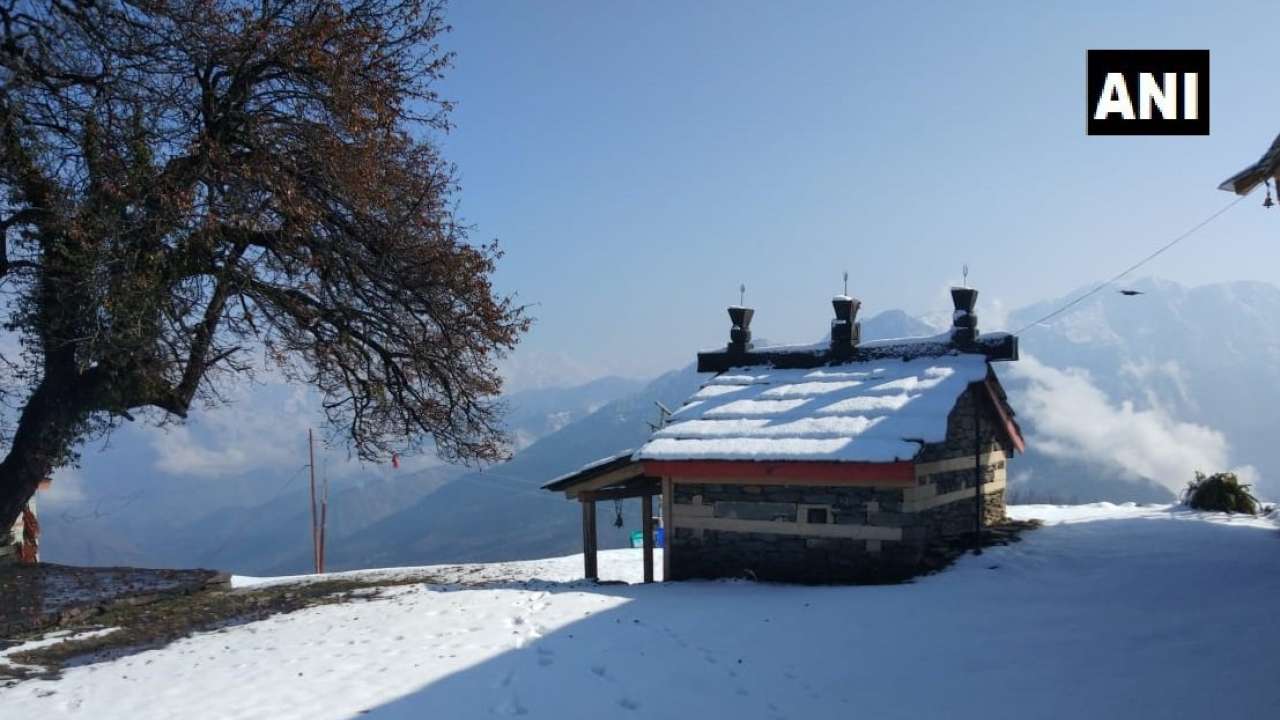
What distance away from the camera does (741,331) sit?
19234mm

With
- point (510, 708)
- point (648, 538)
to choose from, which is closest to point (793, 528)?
point (648, 538)

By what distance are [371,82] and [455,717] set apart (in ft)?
33.6

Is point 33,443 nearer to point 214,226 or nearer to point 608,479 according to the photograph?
point 214,226

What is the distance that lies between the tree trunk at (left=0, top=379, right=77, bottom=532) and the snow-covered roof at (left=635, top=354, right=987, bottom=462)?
30.7 ft

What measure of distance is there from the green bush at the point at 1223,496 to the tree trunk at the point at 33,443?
21813 millimetres

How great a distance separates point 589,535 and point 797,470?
636 centimetres

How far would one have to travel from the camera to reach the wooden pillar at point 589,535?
17.7 metres

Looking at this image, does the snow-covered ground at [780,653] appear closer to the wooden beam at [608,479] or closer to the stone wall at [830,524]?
the stone wall at [830,524]

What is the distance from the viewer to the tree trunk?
42.4ft

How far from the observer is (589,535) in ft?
60.7

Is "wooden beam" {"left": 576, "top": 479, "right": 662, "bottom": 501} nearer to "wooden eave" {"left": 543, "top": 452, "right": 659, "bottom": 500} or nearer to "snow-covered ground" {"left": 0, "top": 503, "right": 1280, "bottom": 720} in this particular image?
"wooden eave" {"left": 543, "top": 452, "right": 659, "bottom": 500}

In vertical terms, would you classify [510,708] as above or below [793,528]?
below

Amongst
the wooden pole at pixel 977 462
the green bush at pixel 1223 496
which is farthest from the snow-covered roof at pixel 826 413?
the green bush at pixel 1223 496

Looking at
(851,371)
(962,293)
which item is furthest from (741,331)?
(962,293)
